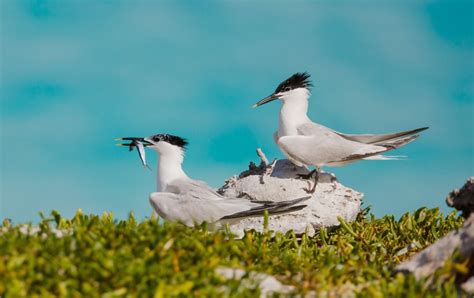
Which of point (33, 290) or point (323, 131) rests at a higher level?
point (323, 131)

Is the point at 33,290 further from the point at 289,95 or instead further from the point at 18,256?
the point at 289,95

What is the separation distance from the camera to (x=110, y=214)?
9.73m

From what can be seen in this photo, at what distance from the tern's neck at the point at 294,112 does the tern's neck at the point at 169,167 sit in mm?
1970

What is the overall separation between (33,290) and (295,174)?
576 centimetres

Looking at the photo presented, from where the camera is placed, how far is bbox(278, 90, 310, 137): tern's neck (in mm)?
11070

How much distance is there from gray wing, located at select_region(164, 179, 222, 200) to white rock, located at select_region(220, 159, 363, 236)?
1.08 metres

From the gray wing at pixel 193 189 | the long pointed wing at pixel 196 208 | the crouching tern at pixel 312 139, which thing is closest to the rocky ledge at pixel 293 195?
the crouching tern at pixel 312 139

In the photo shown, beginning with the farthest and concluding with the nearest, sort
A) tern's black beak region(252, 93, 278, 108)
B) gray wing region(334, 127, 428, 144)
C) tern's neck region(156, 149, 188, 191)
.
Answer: tern's black beak region(252, 93, 278, 108)
gray wing region(334, 127, 428, 144)
tern's neck region(156, 149, 188, 191)

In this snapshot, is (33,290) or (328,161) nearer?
(33,290)

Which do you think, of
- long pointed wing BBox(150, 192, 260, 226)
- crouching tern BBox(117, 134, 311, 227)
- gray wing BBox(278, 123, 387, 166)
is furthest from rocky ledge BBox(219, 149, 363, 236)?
long pointed wing BBox(150, 192, 260, 226)

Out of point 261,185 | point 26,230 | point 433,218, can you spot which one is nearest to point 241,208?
point 261,185

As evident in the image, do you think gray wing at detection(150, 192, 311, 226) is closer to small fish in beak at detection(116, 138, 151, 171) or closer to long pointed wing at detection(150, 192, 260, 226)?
long pointed wing at detection(150, 192, 260, 226)

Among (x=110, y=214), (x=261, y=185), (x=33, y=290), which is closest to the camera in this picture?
(x=33, y=290)

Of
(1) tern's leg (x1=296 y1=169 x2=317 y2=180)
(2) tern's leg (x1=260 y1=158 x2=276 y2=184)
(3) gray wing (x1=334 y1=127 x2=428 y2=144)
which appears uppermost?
(3) gray wing (x1=334 y1=127 x2=428 y2=144)
